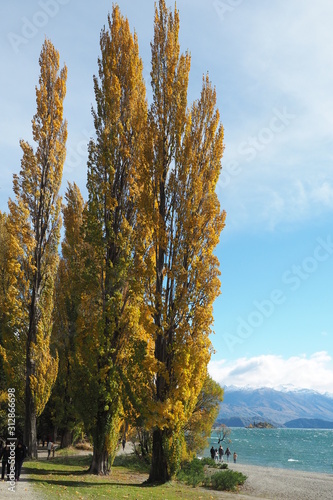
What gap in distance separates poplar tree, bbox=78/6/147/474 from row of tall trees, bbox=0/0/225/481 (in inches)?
1.8

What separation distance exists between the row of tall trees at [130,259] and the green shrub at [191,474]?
397 cm

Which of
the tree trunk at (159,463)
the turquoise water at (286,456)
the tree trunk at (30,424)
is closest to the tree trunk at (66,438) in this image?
the tree trunk at (30,424)

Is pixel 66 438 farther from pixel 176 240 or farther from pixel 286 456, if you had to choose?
pixel 286 456

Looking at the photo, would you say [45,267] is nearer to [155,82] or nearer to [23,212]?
[23,212]

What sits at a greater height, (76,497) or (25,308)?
(25,308)

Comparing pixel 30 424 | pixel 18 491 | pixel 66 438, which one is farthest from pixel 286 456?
pixel 18 491

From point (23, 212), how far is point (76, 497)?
13.7 metres

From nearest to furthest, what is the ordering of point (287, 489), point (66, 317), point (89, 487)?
point (89, 487)
point (287, 489)
point (66, 317)

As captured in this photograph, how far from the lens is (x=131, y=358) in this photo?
16.1m

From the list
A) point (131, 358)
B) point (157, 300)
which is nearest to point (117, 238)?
point (157, 300)

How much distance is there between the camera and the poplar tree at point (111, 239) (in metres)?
16.8

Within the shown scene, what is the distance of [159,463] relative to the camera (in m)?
15.2

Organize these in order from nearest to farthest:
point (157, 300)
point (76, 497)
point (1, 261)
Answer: point (76, 497) → point (157, 300) → point (1, 261)

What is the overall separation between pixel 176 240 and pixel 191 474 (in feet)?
38.2
